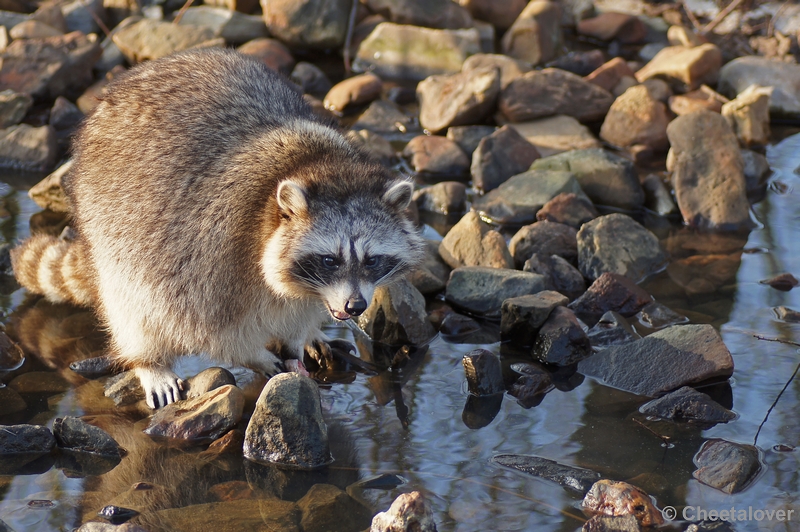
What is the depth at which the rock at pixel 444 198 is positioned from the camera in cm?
603

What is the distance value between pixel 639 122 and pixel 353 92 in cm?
249

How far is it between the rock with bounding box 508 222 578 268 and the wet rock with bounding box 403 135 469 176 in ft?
4.43

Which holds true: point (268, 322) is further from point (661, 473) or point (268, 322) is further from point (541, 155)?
point (541, 155)

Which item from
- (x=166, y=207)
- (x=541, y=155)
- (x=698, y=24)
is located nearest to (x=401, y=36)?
(x=541, y=155)

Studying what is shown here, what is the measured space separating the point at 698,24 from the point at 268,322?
685 cm

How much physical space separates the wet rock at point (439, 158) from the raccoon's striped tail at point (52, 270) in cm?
278

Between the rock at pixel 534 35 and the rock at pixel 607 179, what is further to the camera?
the rock at pixel 534 35

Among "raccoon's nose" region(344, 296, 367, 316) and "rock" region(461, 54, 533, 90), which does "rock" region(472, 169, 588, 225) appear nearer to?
"rock" region(461, 54, 533, 90)

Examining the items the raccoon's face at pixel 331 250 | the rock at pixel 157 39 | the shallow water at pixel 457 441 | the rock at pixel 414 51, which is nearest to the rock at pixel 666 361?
the shallow water at pixel 457 441

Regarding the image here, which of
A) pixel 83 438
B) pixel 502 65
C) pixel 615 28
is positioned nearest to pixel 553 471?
pixel 83 438

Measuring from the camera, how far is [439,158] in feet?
21.6

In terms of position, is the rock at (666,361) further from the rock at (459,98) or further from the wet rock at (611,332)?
the rock at (459,98)

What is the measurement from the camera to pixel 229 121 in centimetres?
422

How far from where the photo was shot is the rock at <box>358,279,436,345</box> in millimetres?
4582
